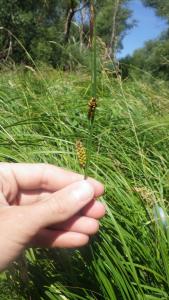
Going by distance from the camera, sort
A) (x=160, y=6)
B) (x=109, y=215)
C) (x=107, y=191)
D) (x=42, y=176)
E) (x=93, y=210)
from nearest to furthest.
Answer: (x=93, y=210) → (x=42, y=176) → (x=109, y=215) → (x=107, y=191) → (x=160, y=6)

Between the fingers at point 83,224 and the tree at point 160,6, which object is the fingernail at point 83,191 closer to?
the fingers at point 83,224

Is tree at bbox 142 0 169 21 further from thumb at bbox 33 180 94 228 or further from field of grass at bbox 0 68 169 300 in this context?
thumb at bbox 33 180 94 228

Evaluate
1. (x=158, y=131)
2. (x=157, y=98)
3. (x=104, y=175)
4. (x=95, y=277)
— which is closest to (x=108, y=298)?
(x=95, y=277)

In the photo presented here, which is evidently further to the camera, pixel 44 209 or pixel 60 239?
pixel 60 239

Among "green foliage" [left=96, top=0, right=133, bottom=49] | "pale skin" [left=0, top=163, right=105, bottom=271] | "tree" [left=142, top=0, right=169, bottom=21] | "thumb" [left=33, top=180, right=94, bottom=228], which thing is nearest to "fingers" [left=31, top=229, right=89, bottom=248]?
"pale skin" [left=0, top=163, right=105, bottom=271]

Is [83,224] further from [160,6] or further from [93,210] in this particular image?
[160,6]

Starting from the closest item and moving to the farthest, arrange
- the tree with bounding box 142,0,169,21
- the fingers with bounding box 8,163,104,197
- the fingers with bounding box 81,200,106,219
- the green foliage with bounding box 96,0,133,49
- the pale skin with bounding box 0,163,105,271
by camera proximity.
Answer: the pale skin with bounding box 0,163,105,271 < the fingers with bounding box 81,200,106,219 < the fingers with bounding box 8,163,104,197 < the tree with bounding box 142,0,169,21 < the green foliage with bounding box 96,0,133,49

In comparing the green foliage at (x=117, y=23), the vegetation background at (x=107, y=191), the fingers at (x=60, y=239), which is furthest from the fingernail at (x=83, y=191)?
the green foliage at (x=117, y=23)

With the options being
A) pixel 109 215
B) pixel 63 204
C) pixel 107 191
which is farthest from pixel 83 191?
pixel 107 191
